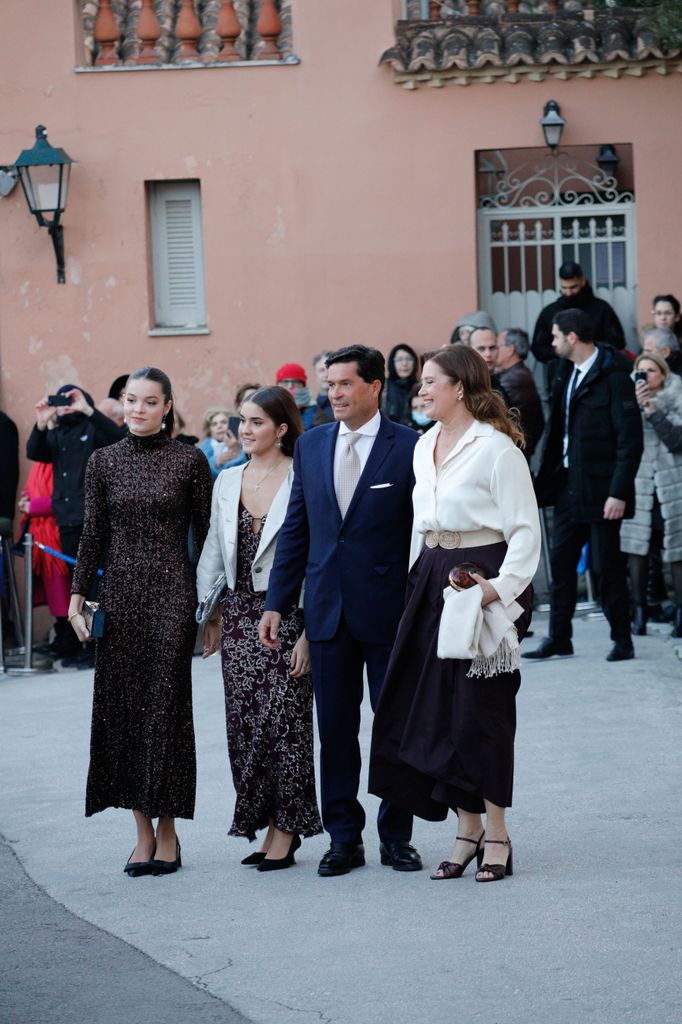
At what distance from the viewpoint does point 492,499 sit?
21.8ft

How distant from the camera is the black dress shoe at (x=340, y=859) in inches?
272

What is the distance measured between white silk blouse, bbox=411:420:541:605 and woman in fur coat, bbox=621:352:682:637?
5.22 metres

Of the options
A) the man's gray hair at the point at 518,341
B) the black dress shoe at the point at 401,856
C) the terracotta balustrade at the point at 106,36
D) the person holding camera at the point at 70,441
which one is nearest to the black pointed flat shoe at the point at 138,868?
the black dress shoe at the point at 401,856

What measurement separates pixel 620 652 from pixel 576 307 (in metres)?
4.41

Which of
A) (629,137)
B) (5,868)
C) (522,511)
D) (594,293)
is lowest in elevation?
(5,868)

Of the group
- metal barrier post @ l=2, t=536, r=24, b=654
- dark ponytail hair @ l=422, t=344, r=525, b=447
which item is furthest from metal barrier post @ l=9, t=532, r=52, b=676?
dark ponytail hair @ l=422, t=344, r=525, b=447

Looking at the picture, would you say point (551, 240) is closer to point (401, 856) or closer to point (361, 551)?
point (361, 551)

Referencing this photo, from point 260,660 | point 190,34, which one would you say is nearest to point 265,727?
point 260,660

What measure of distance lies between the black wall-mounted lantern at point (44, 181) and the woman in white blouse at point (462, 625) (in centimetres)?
941

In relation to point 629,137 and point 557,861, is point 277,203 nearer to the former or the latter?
point 629,137

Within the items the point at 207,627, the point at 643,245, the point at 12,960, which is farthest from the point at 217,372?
the point at 12,960

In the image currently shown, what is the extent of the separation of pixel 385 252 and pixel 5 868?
9.26 metres

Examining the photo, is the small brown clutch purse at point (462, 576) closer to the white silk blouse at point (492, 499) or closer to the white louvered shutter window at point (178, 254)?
the white silk blouse at point (492, 499)

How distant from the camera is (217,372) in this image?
16.0 m
